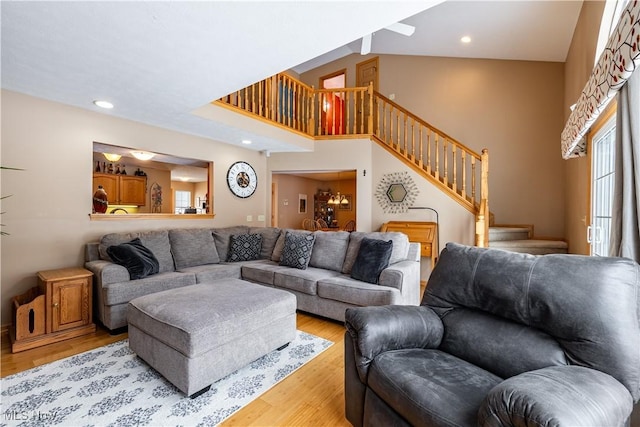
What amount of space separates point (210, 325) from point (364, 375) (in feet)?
3.47

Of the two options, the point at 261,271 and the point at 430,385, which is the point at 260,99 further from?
the point at 430,385

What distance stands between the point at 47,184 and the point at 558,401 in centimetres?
442

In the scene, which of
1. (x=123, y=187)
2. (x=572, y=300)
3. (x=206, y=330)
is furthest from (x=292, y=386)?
(x=123, y=187)

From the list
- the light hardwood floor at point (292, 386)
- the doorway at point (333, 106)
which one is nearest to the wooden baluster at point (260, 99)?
the doorway at point (333, 106)

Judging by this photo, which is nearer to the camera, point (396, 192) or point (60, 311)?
point (60, 311)

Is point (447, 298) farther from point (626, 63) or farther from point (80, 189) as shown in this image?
point (80, 189)

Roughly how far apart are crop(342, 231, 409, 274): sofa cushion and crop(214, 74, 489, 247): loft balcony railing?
141 centimetres

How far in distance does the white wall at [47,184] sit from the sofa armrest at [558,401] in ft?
13.6

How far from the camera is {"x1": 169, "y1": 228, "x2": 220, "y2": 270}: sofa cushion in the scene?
12.5 ft

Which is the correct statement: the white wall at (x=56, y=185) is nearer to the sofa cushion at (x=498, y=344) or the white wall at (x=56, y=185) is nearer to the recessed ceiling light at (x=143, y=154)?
the recessed ceiling light at (x=143, y=154)

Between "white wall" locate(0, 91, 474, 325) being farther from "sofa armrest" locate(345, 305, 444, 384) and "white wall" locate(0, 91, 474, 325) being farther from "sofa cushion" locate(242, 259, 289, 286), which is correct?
"sofa armrest" locate(345, 305, 444, 384)

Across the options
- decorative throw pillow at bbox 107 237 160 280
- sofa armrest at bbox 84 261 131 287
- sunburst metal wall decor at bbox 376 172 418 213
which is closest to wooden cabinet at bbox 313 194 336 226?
sunburst metal wall decor at bbox 376 172 418 213

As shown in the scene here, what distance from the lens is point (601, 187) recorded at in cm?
273

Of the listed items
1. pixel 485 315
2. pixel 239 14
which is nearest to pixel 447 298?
pixel 485 315
